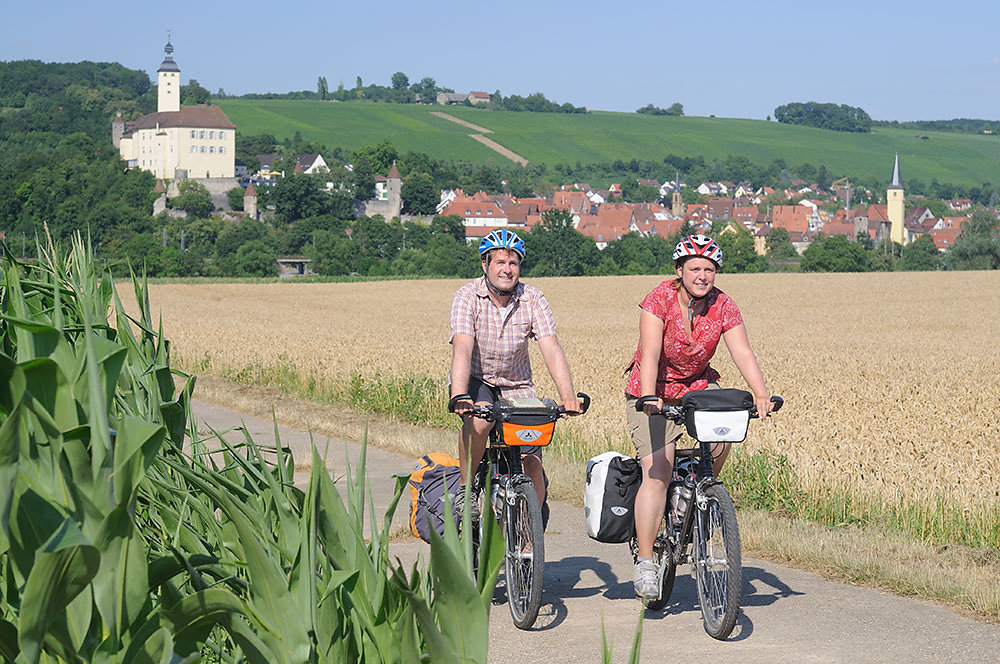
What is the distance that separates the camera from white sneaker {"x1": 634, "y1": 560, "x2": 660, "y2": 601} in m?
6.29

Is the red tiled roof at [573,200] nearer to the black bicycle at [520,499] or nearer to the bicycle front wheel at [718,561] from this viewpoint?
the black bicycle at [520,499]

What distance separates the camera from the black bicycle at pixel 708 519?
605 centimetres

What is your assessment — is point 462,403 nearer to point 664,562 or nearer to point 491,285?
point 491,285

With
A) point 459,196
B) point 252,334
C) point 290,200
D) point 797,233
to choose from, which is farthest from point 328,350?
point 797,233

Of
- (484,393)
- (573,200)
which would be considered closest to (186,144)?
(573,200)

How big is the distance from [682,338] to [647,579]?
1.18 meters

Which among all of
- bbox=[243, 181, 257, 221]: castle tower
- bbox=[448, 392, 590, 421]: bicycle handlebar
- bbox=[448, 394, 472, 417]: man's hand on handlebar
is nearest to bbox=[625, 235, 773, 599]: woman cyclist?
bbox=[448, 392, 590, 421]: bicycle handlebar

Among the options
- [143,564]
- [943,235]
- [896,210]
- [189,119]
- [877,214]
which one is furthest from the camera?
[877,214]

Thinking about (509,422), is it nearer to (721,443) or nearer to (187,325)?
(721,443)

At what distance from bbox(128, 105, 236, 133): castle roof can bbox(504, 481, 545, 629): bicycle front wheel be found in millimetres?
180763

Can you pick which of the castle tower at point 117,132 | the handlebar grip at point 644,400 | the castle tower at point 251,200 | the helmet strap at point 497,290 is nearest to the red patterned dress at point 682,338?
the handlebar grip at point 644,400

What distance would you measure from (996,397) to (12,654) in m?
15.3

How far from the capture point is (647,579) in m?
6.30

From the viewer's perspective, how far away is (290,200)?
146 m
